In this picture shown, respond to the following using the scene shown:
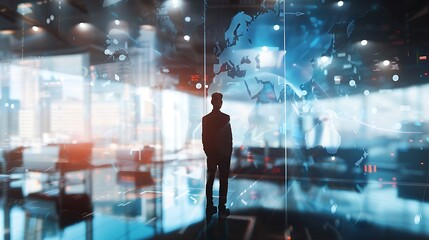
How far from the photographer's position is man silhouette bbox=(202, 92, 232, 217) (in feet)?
9.89

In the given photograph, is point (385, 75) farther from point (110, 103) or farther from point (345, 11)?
point (110, 103)

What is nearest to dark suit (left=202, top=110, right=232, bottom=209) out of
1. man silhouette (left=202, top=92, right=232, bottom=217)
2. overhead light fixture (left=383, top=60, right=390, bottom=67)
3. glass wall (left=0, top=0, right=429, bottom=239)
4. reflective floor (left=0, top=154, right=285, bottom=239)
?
man silhouette (left=202, top=92, right=232, bottom=217)

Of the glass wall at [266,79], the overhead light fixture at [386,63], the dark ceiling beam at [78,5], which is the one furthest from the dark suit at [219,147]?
the dark ceiling beam at [78,5]

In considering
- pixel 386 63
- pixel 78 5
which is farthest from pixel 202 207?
pixel 78 5

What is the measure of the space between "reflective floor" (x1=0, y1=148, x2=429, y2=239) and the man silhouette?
22 centimetres

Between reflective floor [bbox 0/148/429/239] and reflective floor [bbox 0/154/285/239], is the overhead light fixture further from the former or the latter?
reflective floor [bbox 0/154/285/239]

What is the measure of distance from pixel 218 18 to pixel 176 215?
11.5ft

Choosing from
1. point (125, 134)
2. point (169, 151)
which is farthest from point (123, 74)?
point (169, 151)

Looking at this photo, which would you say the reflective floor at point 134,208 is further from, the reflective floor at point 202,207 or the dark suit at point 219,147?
the dark suit at point 219,147

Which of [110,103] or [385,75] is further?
[110,103]

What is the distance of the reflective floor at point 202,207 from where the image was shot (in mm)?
2273

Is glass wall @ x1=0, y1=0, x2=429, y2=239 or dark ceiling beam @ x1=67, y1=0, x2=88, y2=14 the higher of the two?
dark ceiling beam @ x1=67, y1=0, x2=88, y2=14

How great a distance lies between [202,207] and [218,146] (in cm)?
72

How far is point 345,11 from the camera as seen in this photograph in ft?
16.0
